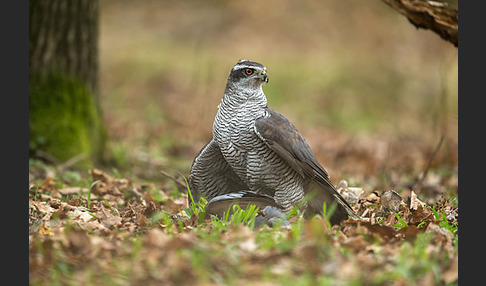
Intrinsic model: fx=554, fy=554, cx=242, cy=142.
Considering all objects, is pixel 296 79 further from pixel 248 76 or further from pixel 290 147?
pixel 290 147

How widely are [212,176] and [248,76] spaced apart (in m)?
0.99

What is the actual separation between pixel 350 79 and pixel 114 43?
25.7 feet

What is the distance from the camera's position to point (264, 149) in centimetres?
460

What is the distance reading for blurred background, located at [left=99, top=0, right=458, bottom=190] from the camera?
9.51 metres

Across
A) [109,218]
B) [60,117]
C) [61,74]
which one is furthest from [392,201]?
[61,74]

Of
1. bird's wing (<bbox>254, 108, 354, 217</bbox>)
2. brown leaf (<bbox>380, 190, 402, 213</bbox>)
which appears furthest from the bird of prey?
brown leaf (<bbox>380, 190, 402, 213</bbox>)

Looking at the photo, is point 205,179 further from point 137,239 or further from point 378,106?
point 378,106

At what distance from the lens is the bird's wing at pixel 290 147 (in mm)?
4484

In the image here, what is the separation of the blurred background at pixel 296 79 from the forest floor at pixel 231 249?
2.72m

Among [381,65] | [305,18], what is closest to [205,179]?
[381,65]

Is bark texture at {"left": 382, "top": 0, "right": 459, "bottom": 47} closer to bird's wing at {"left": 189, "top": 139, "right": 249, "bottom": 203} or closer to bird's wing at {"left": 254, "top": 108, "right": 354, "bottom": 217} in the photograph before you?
bird's wing at {"left": 254, "top": 108, "right": 354, "bottom": 217}

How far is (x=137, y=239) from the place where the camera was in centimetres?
365

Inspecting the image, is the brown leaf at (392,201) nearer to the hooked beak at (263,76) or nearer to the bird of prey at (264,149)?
the bird of prey at (264,149)

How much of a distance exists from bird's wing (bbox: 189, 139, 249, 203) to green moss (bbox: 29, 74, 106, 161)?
2719mm
